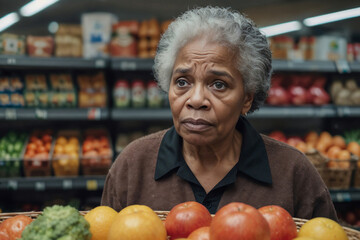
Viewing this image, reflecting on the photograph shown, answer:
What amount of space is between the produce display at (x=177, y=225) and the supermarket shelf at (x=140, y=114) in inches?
90.3

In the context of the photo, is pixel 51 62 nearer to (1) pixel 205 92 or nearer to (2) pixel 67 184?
(2) pixel 67 184

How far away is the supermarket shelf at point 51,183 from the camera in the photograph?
2.92 meters

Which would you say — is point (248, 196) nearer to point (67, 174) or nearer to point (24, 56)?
point (67, 174)

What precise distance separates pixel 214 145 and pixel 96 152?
2011 mm

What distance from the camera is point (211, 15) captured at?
1342mm

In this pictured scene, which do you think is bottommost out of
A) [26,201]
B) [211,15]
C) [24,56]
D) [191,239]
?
[26,201]

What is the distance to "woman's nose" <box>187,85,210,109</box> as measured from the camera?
1.24 metres

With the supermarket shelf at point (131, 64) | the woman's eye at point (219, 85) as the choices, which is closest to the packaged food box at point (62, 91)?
the supermarket shelf at point (131, 64)

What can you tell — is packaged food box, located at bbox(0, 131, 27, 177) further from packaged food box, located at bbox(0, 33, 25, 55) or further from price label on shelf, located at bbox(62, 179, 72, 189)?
packaged food box, located at bbox(0, 33, 25, 55)

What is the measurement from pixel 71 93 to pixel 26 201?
1232 mm

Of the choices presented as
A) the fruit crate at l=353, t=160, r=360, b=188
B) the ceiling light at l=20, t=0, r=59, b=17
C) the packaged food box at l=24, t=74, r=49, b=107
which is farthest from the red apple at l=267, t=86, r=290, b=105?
the ceiling light at l=20, t=0, r=59, b=17

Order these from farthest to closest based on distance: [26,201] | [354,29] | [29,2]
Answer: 1. [354,29]
2. [29,2]
3. [26,201]

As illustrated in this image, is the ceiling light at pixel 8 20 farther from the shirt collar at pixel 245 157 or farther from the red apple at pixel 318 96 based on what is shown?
the shirt collar at pixel 245 157

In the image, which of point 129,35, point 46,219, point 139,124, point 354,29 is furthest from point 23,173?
point 354,29
